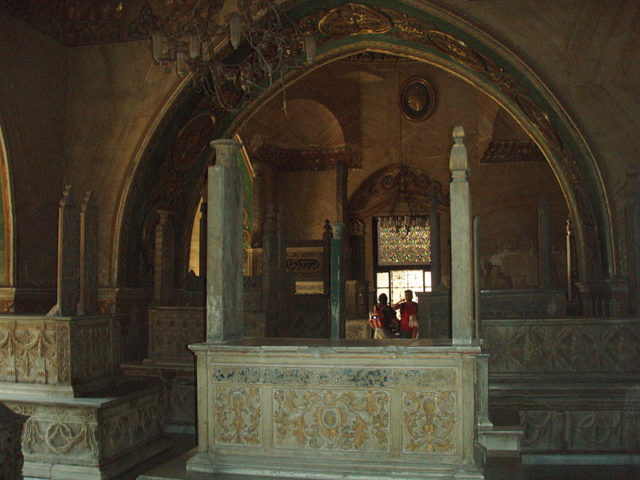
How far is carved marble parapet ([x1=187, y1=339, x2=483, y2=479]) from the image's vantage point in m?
4.82

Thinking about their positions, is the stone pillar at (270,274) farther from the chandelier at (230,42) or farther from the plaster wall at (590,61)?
the plaster wall at (590,61)

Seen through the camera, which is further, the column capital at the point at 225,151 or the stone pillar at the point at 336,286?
the stone pillar at the point at 336,286

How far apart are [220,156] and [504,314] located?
516 centimetres

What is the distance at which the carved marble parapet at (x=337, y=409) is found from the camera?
4824 millimetres

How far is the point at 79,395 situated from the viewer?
22.7ft

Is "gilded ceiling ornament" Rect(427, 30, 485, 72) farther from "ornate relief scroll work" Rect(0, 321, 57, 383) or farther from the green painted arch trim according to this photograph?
"ornate relief scroll work" Rect(0, 321, 57, 383)

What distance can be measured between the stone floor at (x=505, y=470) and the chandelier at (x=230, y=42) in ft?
12.6

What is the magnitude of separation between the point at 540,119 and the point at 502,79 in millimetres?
746

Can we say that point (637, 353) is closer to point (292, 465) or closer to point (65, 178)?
point (292, 465)

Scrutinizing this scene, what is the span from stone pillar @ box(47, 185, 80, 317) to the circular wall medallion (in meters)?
10.6

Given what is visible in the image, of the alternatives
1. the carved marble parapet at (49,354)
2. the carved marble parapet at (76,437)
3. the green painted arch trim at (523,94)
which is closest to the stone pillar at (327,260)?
the green painted arch trim at (523,94)


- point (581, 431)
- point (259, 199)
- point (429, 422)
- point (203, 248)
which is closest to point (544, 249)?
point (581, 431)

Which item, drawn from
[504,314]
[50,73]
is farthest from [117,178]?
[504,314]

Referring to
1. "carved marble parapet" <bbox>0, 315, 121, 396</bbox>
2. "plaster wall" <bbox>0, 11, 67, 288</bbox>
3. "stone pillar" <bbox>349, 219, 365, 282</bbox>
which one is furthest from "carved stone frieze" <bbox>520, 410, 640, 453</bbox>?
"stone pillar" <bbox>349, 219, 365, 282</bbox>
